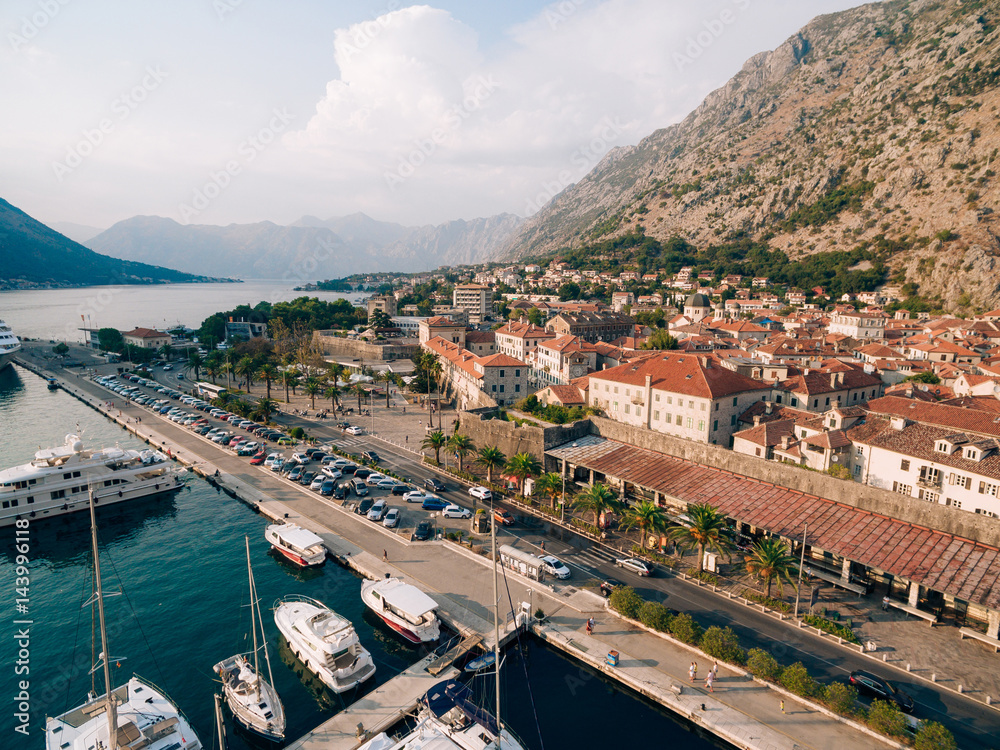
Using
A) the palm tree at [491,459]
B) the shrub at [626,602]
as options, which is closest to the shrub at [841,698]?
the shrub at [626,602]

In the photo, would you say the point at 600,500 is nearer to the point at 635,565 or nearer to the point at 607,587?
the point at 635,565

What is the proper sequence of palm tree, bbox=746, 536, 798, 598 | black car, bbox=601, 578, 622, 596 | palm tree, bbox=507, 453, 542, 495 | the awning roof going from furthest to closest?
1. palm tree, bbox=507, 453, 542, 495
2. black car, bbox=601, 578, 622, 596
3. palm tree, bbox=746, 536, 798, 598
4. the awning roof

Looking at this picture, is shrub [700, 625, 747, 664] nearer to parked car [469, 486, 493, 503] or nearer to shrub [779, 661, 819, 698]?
shrub [779, 661, 819, 698]

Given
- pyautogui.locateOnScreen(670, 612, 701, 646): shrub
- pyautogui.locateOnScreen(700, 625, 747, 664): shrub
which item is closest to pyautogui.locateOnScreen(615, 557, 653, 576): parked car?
pyautogui.locateOnScreen(670, 612, 701, 646): shrub

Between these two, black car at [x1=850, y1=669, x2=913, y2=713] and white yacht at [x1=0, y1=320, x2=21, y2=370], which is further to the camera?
white yacht at [x1=0, y1=320, x2=21, y2=370]

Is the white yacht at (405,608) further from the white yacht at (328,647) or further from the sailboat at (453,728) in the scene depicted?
the sailboat at (453,728)
